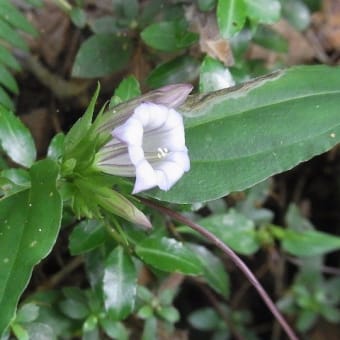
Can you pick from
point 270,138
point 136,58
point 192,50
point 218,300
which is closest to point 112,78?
point 136,58

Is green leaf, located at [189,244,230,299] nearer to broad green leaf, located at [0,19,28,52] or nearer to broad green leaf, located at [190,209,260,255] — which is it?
broad green leaf, located at [190,209,260,255]

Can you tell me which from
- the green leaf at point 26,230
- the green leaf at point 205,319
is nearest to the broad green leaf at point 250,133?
the green leaf at point 26,230

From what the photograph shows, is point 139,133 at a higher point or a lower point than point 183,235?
higher

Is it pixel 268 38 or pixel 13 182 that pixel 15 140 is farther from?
pixel 268 38

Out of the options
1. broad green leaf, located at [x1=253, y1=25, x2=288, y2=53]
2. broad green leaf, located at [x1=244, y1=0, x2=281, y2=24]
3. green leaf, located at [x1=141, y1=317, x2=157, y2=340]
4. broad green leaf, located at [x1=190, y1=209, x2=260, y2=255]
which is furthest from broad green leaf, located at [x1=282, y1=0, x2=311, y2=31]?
green leaf, located at [x1=141, y1=317, x2=157, y2=340]

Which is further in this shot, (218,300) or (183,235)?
(218,300)

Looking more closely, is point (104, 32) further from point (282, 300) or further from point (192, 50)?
point (282, 300)

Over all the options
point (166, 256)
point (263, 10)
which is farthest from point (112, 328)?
point (263, 10)
